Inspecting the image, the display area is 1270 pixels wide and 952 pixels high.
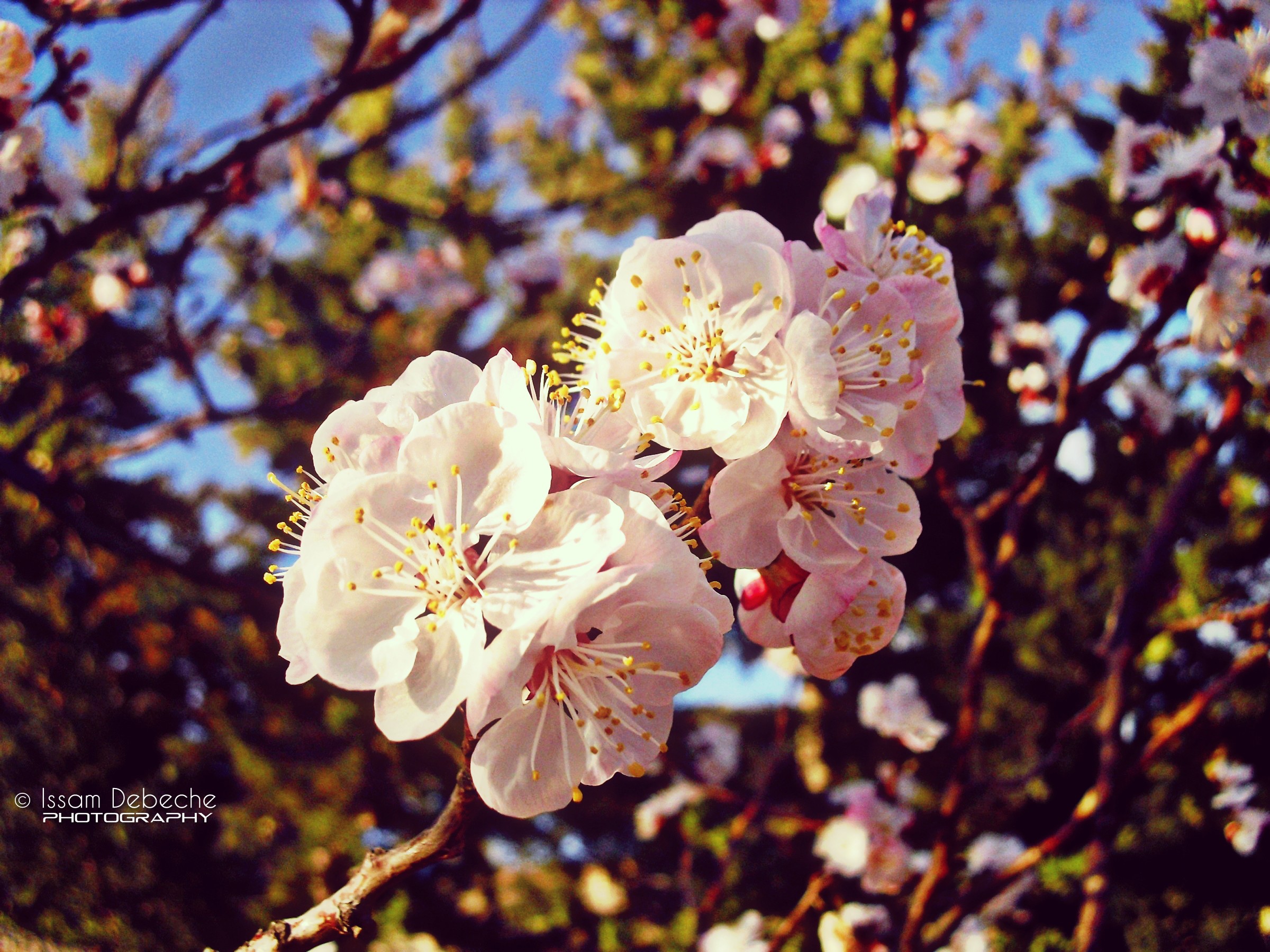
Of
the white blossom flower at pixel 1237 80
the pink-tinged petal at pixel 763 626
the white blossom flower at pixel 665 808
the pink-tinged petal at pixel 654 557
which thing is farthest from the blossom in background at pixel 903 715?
the pink-tinged petal at pixel 654 557

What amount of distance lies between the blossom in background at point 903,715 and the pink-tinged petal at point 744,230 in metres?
2.68

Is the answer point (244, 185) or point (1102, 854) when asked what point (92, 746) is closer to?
point (244, 185)

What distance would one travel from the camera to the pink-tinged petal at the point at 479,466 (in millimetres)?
779

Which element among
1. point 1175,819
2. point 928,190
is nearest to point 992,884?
point 1175,819

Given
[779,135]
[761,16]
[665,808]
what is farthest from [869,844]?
[761,16]

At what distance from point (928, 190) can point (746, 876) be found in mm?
3125

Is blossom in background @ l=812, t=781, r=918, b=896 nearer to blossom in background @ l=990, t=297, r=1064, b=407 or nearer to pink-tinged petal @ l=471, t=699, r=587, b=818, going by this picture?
blossom in background @ l=990, t=297, r=1064, b=407

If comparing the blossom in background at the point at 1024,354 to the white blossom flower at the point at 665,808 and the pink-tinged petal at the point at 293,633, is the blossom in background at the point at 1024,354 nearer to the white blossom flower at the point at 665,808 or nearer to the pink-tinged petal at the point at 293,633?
the white blossom flower at the point at 665,808

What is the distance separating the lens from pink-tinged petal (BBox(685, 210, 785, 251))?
955mm

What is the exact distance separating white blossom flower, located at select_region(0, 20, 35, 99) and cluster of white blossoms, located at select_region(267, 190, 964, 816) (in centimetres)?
137

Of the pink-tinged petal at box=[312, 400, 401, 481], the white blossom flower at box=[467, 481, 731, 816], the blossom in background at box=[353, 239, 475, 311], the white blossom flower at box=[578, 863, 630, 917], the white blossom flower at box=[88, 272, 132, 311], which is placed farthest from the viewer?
the blossom in background at box=[353, 239, 475, 311]

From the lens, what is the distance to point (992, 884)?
165 cm

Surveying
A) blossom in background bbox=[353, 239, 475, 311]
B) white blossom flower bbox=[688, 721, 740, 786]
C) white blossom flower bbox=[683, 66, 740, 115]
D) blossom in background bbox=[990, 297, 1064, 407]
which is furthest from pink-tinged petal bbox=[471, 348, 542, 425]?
blossom in background bbox=[353, 239, 475, 311]

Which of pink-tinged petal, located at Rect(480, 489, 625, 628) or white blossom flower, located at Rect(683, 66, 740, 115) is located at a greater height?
pink-tinged petal, located at Rect(480, 489, 625, 628)
